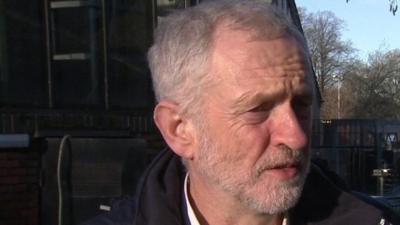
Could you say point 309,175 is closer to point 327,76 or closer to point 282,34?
point 282,34

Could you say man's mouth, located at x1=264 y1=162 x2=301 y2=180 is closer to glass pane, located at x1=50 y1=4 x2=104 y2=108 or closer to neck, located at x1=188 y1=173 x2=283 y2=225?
neck, located at x1=188 y1=173 x2=283 y2=225

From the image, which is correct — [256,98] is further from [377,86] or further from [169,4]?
[377,86]

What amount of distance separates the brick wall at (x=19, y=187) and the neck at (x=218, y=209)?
3.74m

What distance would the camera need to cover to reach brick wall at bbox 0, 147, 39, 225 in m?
5.82

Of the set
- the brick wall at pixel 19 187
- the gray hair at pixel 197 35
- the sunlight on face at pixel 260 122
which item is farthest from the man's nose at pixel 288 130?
the brick wall at pixel 19 187

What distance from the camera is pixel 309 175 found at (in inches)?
89.5

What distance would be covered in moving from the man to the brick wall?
145 inches

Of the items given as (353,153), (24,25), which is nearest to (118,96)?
(24,25)

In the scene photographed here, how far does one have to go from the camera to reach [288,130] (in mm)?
2010

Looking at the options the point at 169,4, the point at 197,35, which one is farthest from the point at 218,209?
the point at 169,4

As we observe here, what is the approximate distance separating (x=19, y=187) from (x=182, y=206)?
3876mm

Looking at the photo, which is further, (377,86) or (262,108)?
(377,86)

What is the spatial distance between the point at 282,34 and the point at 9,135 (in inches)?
160

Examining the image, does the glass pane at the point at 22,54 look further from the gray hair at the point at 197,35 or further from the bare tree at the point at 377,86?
the bare tree at the point at 377,86
